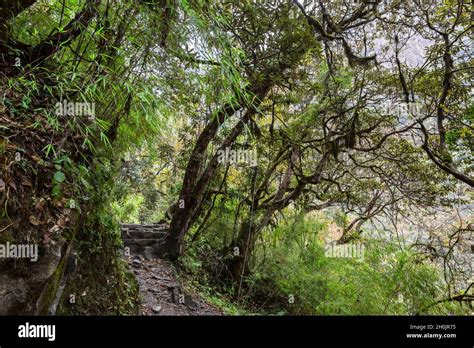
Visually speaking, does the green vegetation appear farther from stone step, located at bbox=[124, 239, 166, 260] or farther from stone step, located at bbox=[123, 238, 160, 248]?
stone step, located at bbox=[123, 238, 160, 248]

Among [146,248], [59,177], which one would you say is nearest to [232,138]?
[146,248]

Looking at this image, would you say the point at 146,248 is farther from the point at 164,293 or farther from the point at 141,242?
the point at 164,293

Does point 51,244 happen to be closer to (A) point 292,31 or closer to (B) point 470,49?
(A) point 292,31

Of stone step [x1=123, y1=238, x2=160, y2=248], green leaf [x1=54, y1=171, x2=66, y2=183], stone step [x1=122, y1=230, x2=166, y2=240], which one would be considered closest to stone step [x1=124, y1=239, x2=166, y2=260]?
stone step [x1=123, y1=238, x2=160, y2=248]

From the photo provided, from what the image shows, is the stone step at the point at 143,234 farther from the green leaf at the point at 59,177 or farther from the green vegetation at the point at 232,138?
the green leaf at the point at 59,177

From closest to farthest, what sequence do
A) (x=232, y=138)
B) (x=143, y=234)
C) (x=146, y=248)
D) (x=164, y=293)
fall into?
(x=164, y=293) < (x=232, y=138) < (x=146, y=248) < (x=143, y=234)

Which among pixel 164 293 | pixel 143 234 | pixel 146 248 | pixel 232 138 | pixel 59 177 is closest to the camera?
pixel 59 177

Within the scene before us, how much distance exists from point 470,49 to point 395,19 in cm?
130

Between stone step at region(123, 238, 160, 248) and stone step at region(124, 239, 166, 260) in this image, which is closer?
stone step at region(124, 239, 166, 260)

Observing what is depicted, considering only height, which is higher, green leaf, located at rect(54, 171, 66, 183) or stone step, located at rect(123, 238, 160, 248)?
green leaf, located at rect(54, 171, 66, 183)

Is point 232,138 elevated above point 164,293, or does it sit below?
above

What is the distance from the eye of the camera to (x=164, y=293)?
3986 mm

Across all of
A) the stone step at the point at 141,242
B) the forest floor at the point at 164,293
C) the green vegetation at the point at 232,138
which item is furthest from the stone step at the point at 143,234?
the forest floor at the point at 164,293

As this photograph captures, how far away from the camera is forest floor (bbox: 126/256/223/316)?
12.1 ft
